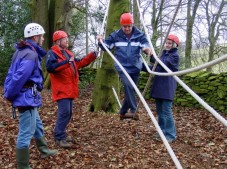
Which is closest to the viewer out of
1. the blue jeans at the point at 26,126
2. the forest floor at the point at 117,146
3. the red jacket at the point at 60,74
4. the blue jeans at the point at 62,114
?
the blue jeans at the point at 26,126

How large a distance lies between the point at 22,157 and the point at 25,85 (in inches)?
33.0

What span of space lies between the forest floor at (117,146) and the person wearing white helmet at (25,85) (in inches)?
22.5

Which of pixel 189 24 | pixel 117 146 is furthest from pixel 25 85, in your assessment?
pixel 189 24

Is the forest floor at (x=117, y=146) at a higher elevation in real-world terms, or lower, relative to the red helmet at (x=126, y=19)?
lower

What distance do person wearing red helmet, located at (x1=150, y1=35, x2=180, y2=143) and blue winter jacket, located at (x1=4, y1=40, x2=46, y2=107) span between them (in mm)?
1915

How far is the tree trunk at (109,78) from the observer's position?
7227 millimetres

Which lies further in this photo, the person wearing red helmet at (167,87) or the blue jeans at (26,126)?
the person wearing red helmet at (167,87)

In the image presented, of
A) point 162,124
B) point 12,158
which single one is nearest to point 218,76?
point 162,124

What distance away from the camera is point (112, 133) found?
5.75 metres

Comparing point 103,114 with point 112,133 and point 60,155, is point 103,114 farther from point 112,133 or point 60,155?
point 60,155

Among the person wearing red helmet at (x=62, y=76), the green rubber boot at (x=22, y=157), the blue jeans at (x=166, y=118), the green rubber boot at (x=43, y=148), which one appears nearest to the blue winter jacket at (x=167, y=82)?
the blue jeans at (x=166, y=118)

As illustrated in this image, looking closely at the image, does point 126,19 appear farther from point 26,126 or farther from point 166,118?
point 26,126

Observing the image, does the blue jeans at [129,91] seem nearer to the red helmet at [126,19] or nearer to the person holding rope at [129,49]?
the person holding rope at [129,49]

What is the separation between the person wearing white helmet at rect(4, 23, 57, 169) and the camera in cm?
378
